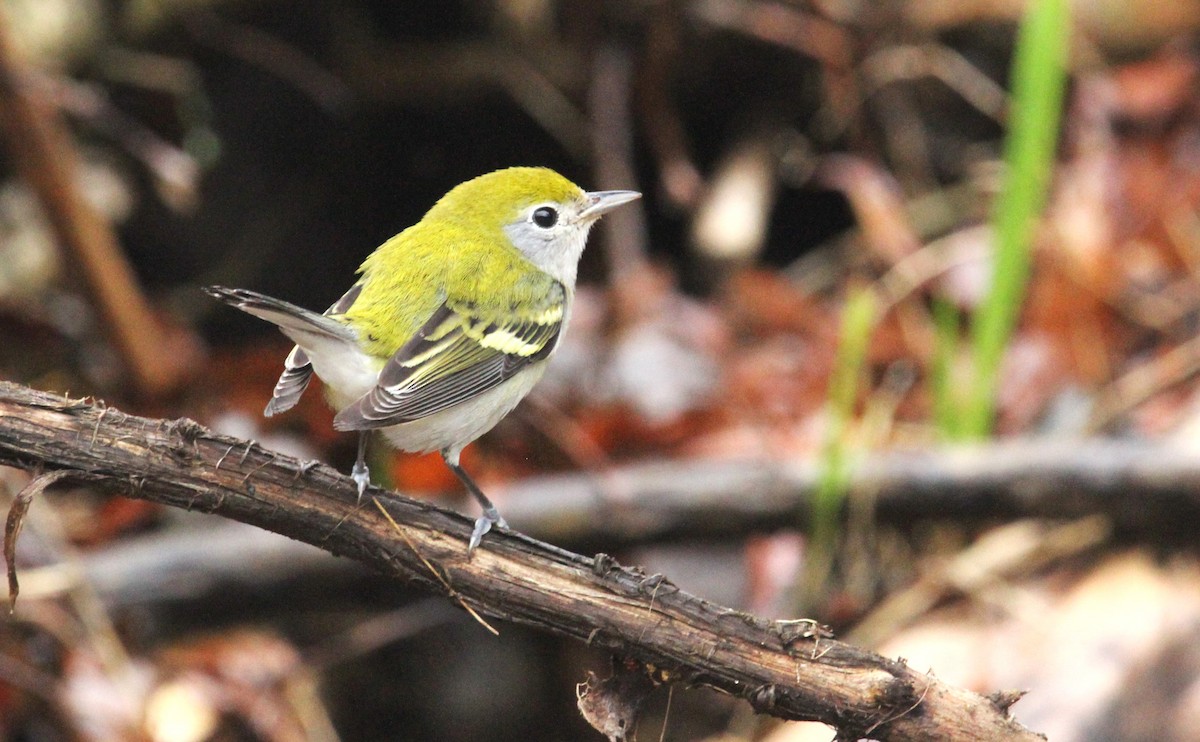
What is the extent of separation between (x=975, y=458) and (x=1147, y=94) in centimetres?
295

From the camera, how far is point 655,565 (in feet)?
14.4

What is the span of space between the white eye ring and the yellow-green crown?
2 cm

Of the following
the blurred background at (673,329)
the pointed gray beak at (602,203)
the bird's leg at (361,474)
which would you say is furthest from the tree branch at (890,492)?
the bird's leg at (361,474)

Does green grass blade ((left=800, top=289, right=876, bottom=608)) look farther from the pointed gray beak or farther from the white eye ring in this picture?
the white eye ring

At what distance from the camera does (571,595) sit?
2.27 metres

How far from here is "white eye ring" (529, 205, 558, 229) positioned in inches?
122

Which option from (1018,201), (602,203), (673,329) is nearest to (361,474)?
(602,203)

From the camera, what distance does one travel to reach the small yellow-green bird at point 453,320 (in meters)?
2.48

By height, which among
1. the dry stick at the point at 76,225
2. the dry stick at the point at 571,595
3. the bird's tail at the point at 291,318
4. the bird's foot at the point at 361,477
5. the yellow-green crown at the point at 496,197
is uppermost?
the dry stick at the point at 76,225

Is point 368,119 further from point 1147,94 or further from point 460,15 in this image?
point 1147,94

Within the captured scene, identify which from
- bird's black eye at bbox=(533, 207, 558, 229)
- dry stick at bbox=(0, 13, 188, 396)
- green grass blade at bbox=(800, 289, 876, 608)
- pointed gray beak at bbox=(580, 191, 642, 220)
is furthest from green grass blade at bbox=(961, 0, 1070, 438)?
dry stick at bbox=(0, 13, 188, 396)

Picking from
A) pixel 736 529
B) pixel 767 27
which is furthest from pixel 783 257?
pixel 736 529

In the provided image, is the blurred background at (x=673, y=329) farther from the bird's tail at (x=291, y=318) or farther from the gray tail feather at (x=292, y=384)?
the bird's tail at (x=291, y=318)

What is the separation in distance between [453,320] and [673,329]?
115 inches
